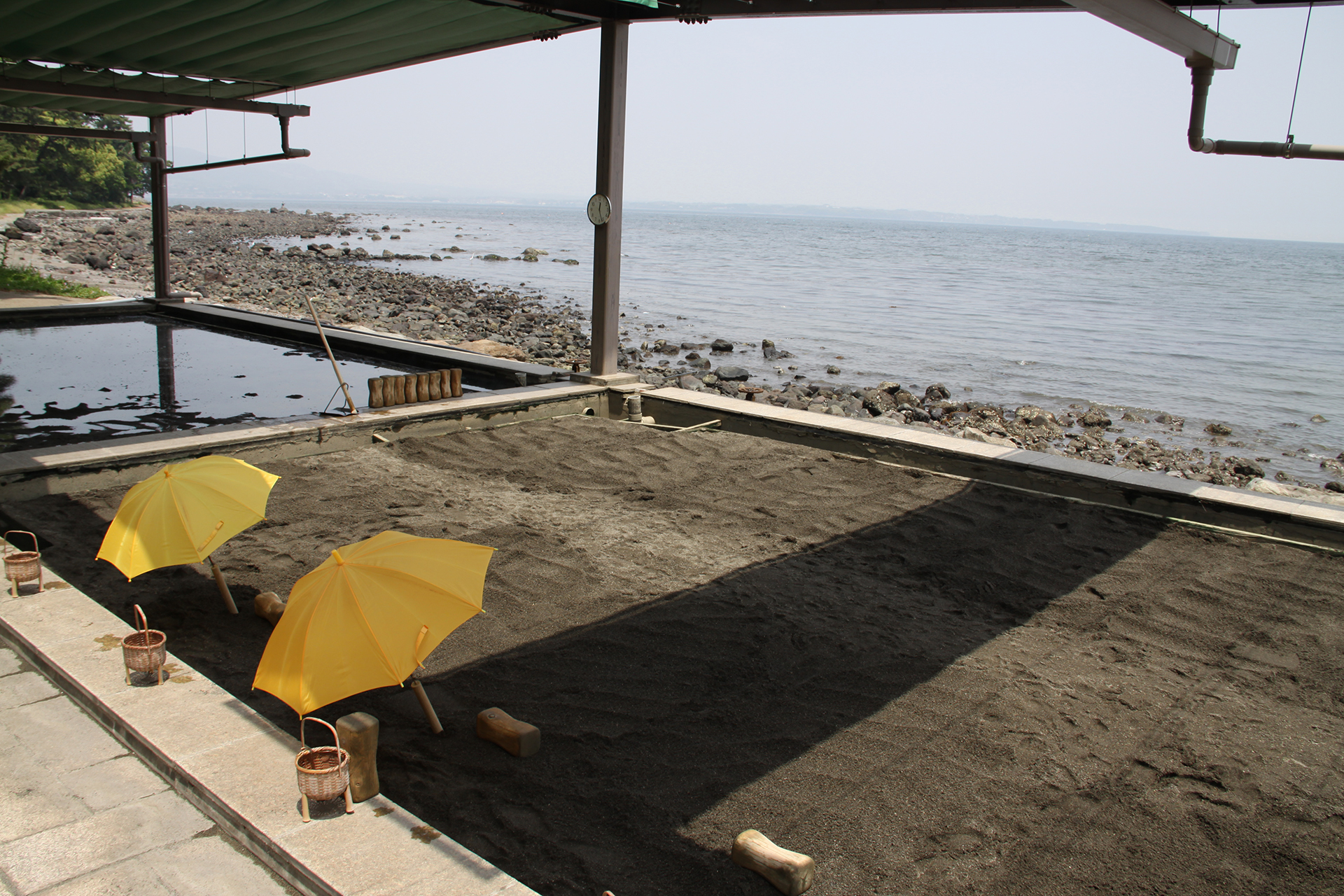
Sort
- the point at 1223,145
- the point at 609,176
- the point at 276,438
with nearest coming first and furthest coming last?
the point at 1223,145
the point at 276,438
the point at 609,176

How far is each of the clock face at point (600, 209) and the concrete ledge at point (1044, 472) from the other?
1.96 metres

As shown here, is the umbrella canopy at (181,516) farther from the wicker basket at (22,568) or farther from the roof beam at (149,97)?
the roof beam at (149,97)

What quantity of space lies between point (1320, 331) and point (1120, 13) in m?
32.8

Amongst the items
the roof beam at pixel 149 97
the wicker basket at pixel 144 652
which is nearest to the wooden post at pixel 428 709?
the wicker basket at pixel 144 652

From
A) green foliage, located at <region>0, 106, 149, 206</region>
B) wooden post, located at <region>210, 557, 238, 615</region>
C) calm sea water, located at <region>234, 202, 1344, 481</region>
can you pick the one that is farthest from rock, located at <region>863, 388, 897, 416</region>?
green foliage, located at <region>0, 106, 149, 206</region>

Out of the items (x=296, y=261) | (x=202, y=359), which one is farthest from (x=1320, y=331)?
(x=296, y=261)

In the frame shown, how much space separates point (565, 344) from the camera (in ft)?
61.3

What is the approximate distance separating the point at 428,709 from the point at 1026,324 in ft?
94.0

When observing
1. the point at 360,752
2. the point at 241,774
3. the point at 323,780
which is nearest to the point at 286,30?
the point at 241,774

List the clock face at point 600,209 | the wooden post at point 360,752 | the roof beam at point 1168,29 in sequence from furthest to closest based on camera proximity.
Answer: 1. the clock face at point 600,209
2. the roof beam at point 1168,29
3. the wooden post at point 360,752

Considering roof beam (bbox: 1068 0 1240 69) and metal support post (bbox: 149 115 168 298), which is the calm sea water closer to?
roof beam (bbox: 1068 0 1240 69)

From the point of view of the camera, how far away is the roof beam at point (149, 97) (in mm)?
11719

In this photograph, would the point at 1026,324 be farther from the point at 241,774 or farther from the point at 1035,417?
the point at 241,774

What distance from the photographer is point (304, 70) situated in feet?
40.3
